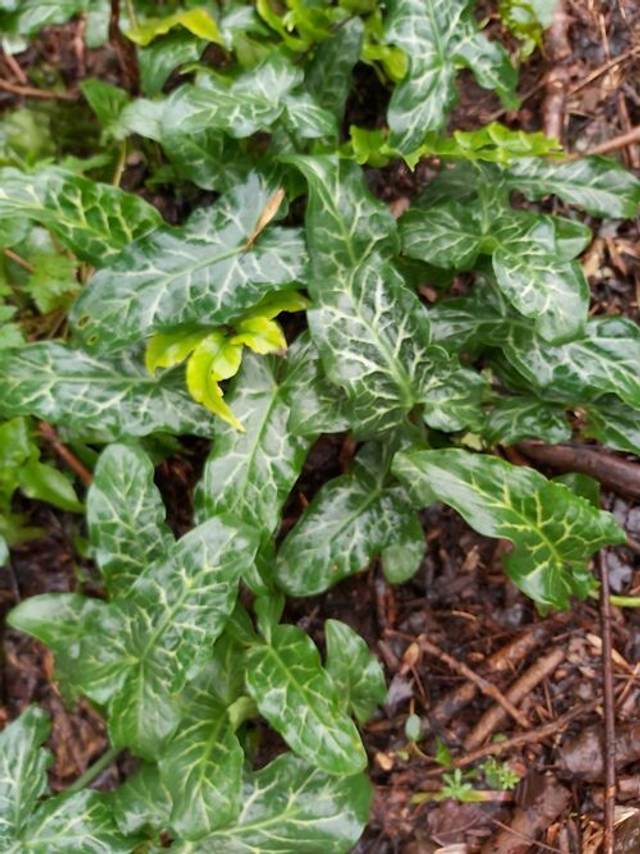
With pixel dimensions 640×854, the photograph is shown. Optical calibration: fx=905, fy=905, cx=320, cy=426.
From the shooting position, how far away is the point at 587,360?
197 cm

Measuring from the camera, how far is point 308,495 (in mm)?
2385

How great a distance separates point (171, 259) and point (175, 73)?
868 mm

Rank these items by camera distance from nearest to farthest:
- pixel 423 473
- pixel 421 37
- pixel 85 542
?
pixel 423 473, pixel 421 37, pixel 85 542

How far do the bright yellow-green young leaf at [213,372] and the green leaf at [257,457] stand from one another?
5 centimetres

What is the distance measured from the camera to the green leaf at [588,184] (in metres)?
2.09

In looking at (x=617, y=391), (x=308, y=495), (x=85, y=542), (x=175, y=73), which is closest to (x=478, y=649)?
(x=308, y=495)

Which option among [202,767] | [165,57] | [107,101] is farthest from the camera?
[107,101]

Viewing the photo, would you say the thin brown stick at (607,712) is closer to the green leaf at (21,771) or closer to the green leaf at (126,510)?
the green leaf at (126,510)

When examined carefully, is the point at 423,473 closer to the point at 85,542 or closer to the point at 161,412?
the point at 161,412

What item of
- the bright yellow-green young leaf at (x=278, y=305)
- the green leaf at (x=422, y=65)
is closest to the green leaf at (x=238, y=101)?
the green leaf at (x=422, y=65)

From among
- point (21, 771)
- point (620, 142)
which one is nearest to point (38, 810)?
point (21, 771)

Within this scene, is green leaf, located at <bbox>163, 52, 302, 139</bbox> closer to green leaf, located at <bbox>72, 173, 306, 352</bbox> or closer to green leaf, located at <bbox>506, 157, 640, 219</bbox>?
green leaf, located at <bbox>72, 173, 306, 352</bbox>

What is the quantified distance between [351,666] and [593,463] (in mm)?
743

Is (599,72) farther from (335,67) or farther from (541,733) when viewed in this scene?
(541,733)
